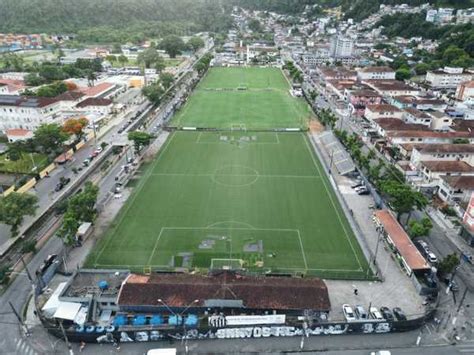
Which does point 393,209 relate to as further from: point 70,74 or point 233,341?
point 70,74

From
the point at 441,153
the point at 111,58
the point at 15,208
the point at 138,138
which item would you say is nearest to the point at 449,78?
the point at 441,153

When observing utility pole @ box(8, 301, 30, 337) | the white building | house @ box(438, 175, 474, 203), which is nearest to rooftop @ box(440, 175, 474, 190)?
house @ box(438, 175, 474, 203)

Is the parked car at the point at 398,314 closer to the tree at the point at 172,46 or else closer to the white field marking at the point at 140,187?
the white field marking at the point at 140,187

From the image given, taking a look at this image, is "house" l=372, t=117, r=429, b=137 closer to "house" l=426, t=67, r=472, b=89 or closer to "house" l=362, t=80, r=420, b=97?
"house" l=362, t=80, r=420, b=97

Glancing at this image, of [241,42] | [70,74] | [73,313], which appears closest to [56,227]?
[73,313]

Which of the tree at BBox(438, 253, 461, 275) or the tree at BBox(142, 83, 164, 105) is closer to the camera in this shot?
the tree at BBox(438, 253, 461, 275)

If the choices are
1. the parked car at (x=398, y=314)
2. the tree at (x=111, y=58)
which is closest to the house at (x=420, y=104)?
the parked car at (x=398, y=314)

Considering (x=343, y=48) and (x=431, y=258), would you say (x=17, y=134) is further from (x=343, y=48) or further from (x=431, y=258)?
(x=343, y=48)
